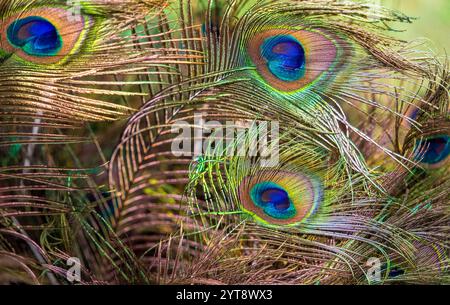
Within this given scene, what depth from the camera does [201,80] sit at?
1233mm

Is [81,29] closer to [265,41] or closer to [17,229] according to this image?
[265,41]

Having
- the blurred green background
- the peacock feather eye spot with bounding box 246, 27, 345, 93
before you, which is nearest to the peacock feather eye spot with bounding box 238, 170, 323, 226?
the peacock feather eye spot with bounding box 246, 27, 345, 93

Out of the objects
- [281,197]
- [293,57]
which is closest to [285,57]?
[293,57]

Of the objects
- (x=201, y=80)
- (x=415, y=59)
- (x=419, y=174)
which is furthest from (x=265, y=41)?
(x=419, y=174)

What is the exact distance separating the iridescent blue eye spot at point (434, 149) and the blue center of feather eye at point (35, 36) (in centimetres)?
94

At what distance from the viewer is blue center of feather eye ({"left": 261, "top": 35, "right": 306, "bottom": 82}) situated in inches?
47.7

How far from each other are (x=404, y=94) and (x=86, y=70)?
2.55 ft

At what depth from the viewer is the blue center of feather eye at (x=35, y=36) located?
1.21m

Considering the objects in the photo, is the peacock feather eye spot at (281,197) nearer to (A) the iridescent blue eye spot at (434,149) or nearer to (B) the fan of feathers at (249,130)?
(B) the fan of feathers at (249,130)

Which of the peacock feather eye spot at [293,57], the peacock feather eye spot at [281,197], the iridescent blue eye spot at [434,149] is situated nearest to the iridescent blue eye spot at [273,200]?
the peacock feather eye spot at [281,197]

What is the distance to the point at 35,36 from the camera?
1.22m

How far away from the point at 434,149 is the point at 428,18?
48 centimetres

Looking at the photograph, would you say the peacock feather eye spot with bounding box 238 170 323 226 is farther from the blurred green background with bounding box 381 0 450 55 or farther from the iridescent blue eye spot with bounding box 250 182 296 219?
the blurred green background with bounding box 381 0 450 55

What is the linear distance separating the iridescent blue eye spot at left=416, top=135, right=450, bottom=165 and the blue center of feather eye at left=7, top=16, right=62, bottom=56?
37.1 inches
